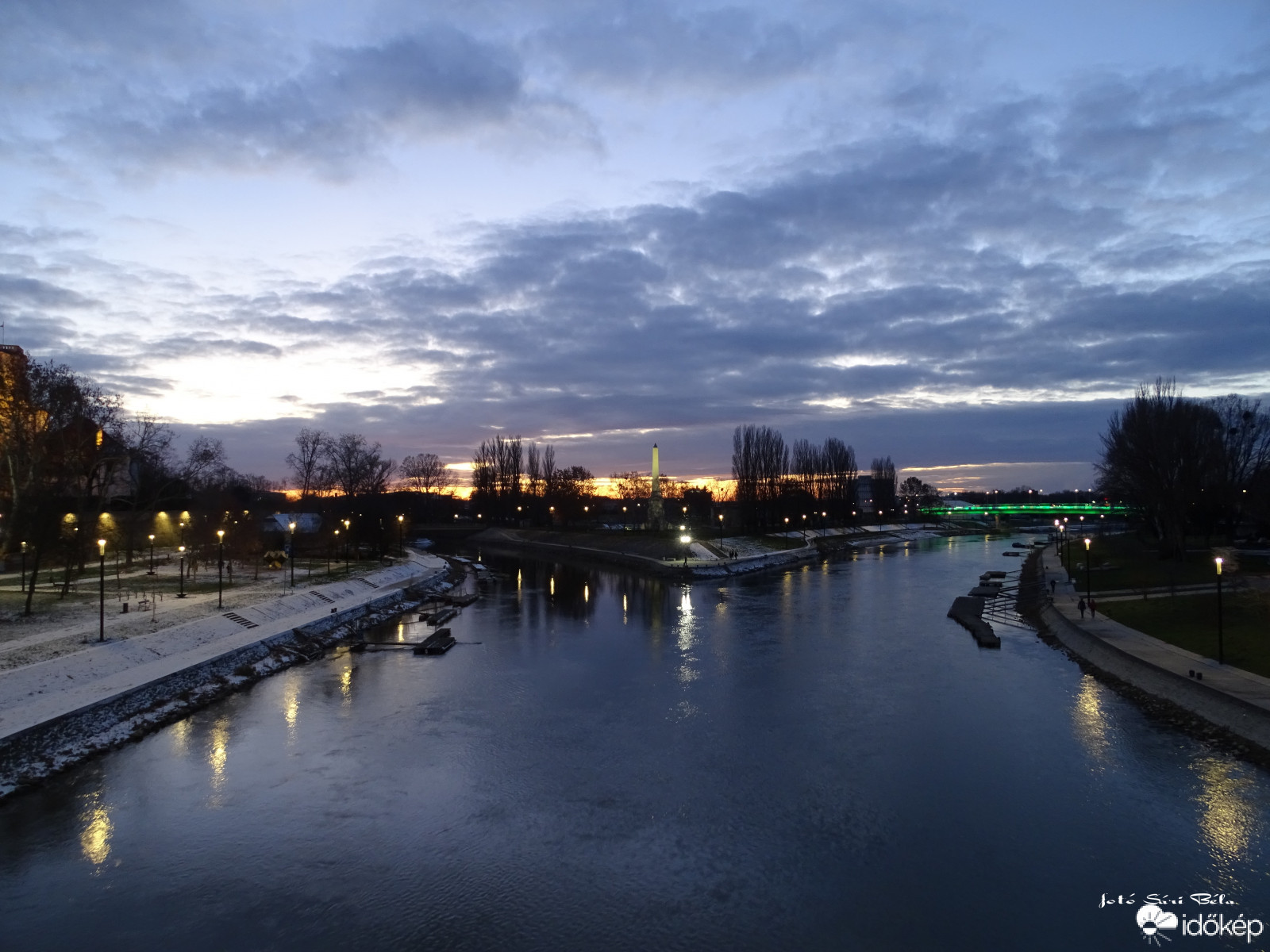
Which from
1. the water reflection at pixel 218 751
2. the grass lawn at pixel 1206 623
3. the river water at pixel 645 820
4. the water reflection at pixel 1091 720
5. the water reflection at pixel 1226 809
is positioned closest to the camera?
the river water at pixel 645 820

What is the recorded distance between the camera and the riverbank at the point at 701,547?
58.6 m

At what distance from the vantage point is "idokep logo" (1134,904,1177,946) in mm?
9297

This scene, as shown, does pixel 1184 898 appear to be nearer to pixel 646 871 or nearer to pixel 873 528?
pixel 646 871

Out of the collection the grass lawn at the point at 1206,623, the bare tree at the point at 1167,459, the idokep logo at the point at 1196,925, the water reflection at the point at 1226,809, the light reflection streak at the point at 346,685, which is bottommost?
the light reflection streak at the point at 346,685

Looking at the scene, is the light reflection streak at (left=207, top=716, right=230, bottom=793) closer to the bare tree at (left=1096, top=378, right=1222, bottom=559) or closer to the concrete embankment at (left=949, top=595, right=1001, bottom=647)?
the concrete embankment at (left=949, top=595, right=1001, bottom=647)

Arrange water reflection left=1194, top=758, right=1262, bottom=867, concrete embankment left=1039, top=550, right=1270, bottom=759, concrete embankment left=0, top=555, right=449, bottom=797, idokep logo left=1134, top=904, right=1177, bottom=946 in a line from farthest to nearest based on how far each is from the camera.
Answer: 1. concrete embankment left=1039, top=550, right=1270, bottom=759
2. concrete embankment left=0, top=555, right=449, bottom=797
3. water reflection left=1194, top=758, right=1262, bottom=867
4. idokep logo left=1134, top=904, right=1177, bottom=946

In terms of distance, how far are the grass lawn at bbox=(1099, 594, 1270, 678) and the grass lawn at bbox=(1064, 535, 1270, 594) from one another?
3343 millimetres

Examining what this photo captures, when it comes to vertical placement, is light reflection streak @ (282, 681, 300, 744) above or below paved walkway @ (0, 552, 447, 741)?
below

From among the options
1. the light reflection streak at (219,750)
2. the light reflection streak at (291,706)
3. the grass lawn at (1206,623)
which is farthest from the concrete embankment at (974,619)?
the light reflection streak at (219,750)

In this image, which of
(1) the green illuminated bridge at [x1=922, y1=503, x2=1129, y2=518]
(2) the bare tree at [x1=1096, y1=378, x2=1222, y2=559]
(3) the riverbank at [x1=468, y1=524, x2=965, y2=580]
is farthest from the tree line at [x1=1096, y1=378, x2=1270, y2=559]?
(1) the green illuminated bridge at [x1=922, y1=503, x2=1129, y2=518]

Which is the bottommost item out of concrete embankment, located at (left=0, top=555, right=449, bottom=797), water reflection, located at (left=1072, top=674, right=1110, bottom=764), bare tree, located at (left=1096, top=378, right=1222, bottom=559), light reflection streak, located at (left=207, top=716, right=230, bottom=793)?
light reflection streak, located at (left=207, top=716, right=230, bottom=793)

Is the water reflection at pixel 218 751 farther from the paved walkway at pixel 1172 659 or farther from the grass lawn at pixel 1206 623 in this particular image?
the grass lawn at pixel 1206 623

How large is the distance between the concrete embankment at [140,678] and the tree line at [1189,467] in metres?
43.0

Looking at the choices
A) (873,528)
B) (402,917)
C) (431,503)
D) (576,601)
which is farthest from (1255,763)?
(431,503)
